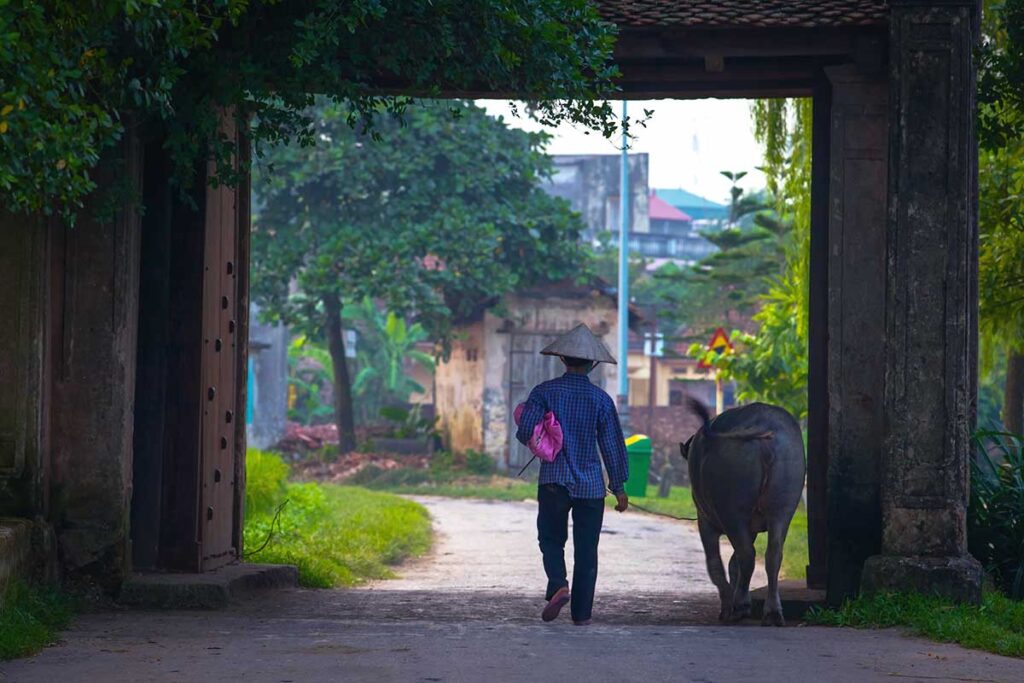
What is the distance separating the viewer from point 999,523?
979 cm

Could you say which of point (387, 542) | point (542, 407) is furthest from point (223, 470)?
point (387, 542)

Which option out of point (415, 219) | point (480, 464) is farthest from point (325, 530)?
point (415, 219)

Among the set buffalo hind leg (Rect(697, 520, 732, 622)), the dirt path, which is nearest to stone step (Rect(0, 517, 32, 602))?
the dirt path

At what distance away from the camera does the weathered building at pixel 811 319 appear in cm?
913

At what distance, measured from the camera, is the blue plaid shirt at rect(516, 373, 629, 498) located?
8.83 metres

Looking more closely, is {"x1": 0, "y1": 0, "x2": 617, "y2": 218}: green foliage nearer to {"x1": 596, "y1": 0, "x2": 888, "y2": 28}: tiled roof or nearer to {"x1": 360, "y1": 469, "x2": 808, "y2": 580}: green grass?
{"x1": 596, "y1": 0, "x2": 888, "y2": 28}: tiled roof

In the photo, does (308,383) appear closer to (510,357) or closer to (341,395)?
(341,395)

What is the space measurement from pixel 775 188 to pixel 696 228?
48.1 metres

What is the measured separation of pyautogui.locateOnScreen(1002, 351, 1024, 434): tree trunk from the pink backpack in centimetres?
807

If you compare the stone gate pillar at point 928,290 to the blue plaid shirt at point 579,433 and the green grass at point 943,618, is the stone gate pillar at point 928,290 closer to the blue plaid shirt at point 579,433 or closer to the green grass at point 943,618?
the green grass at point 943,618

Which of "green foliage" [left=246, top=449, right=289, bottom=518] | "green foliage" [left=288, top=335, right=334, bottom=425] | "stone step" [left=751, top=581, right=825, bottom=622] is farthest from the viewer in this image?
"green foliage" [left=288, top=335, right=334, bottom=425]

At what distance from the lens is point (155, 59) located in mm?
8195

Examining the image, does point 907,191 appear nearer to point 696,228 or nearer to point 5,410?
point 5,410

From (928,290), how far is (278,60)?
13.9 feet
